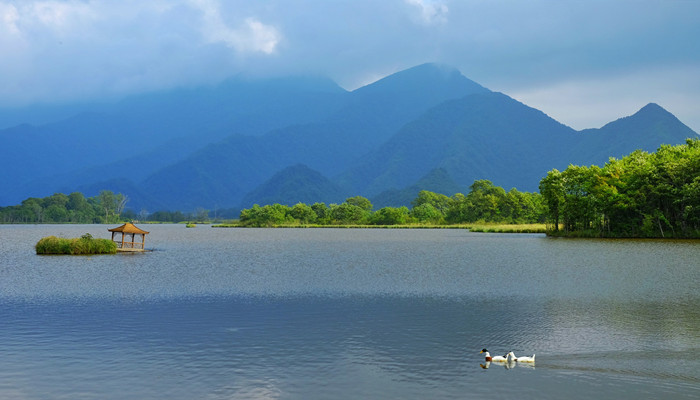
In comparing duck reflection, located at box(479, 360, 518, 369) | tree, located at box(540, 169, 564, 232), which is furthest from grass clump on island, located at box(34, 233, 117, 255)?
tree, located at box(540, 169, 564, 232)

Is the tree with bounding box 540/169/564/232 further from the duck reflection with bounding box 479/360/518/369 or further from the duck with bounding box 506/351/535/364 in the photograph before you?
the duck reflection with bounding box 479/360/518/369

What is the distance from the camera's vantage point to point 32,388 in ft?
55.4

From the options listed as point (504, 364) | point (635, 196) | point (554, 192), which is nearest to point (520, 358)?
point (504, 364)

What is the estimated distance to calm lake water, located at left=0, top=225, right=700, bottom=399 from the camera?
673 inches

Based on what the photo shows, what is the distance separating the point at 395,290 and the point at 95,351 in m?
21.0

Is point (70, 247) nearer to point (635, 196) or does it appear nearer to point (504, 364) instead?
point (504, 364)

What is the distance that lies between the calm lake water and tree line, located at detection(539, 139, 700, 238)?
54.0 m

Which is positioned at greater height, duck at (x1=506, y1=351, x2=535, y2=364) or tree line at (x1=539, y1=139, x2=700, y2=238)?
tree line at (x1=539, y1=139, x2=700, y2=238)

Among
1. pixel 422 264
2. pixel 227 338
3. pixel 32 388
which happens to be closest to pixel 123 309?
pixel 227 338

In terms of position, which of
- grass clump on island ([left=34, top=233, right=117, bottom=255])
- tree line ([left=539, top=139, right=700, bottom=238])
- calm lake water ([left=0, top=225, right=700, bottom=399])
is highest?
tree line ([left=539, top=139, right=700, bottom=238])

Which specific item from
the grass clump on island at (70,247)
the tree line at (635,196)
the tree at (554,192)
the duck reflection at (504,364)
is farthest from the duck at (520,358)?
the tree at (554,192)

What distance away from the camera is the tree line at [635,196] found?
93.7 m

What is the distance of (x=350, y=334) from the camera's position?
24.1 m

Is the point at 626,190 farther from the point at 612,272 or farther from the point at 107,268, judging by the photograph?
the point at 107,268
